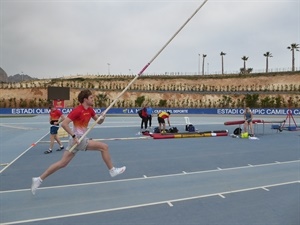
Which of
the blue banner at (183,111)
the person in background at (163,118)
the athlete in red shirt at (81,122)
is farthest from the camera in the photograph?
the blue banner at (183,111)

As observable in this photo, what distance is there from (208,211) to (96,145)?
279 cm

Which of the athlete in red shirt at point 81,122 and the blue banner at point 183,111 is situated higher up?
the athlete in red shirt at point 81,122

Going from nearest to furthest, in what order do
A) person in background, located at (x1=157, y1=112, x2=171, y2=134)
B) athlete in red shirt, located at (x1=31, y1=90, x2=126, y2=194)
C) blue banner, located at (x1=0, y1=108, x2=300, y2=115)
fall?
athlete in red shirt, located at (x1=31, y1=90, x2=126, y2=194) < person in background, located at (x1=157, y1=112, x2=171, y2=134) < blue banner, located at (x1=0, y1=108, x2=300, y2=115)

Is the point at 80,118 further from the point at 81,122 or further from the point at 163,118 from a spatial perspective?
the point at 163,118

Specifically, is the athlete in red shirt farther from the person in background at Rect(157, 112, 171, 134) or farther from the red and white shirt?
the person in background at Rect(157, 112, 171, 134)

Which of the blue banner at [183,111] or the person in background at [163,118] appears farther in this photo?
the blue banner at [183,111]

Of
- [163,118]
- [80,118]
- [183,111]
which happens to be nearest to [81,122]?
[80,118]

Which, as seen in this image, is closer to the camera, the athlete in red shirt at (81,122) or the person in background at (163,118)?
the athlete in red shirt at (81,122)

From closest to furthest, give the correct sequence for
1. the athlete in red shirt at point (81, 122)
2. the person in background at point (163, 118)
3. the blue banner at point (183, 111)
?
the athlete in red shirt at point (81, 122) → the person in background at point (163, 118) → the blue banner at point (183, 111)

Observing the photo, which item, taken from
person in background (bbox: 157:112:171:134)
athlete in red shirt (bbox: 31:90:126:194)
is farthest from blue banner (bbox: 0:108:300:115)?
athlete in red shirt (bbox: 31:90:126:194)

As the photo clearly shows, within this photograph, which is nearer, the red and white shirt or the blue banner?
the red and white shirt

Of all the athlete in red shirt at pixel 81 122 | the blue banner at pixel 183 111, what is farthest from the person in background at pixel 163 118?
the blue banner at pixel 183 111

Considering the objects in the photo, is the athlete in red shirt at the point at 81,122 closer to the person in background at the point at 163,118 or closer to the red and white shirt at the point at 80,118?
the red and white shirt at the point at 80,118

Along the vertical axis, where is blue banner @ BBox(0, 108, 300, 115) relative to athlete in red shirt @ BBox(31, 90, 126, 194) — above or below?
below
